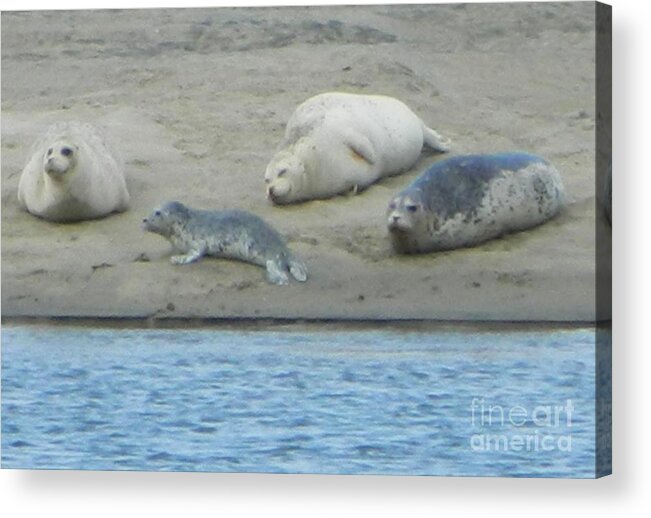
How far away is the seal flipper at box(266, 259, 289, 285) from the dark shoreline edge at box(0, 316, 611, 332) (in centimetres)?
24

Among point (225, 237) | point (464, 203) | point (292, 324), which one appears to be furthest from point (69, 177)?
point (464, 203)

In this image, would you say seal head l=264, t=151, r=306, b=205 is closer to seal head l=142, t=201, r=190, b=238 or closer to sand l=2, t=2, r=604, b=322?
sand l=2, t=2, r=604, b=322

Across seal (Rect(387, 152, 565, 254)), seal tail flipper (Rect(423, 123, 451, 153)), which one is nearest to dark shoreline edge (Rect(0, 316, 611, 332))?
seal (Rect(387, 152, 565, 254))

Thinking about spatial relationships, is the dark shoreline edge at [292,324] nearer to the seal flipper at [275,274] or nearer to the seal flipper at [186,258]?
the seal flipper at [275,274]

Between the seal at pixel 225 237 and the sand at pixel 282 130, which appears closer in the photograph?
the sand at pixel 282 130

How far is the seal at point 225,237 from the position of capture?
49.1 feet

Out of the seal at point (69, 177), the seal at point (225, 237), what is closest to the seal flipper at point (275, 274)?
the seal at point (225, 237)

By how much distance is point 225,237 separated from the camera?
49.6ft

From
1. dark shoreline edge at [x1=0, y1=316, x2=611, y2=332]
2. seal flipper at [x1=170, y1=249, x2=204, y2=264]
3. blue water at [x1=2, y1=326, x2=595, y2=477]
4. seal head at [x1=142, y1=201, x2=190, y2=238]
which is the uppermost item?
seal head at [x1=142, y1=201, x2=190, y2=238]

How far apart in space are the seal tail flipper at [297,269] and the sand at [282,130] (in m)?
0.06

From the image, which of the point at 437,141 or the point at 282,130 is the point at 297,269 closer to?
the point at 282,130

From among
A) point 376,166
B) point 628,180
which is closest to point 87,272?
point 376,166

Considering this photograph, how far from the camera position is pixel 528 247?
48.2ft

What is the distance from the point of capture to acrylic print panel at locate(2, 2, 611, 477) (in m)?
14.5
